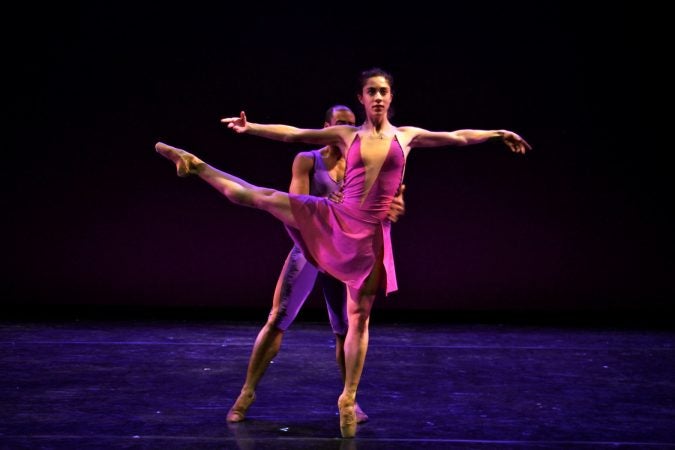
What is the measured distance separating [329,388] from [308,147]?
2.72 metres

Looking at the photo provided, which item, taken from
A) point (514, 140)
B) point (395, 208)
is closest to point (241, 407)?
point (395, 208)

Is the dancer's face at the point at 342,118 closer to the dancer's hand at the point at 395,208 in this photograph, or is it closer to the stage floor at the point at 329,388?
the dancer's hand at the point at 395,208

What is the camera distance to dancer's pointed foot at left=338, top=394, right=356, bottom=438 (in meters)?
3.00

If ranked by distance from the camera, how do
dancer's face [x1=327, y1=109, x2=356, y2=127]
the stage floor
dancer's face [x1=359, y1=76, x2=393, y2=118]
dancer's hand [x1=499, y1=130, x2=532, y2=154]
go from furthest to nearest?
dancer's face [x1=327, y1=109, x2=356, y2=127] → dancer's hand [x1=499, y1=130, x2=532, y2=154] → dancer's face [x1=359, y1=76, x2=393, y2=118] → the stage floor

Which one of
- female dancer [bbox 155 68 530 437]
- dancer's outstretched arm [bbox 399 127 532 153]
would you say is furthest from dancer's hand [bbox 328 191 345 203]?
dancer's outstretched arm [bbox 399 127 532 153]

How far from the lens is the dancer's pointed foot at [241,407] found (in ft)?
10.6

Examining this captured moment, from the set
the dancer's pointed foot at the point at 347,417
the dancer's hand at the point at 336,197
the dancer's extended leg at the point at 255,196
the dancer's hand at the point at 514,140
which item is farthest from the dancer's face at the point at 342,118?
the dancer's pointed foot at the point at 347,417

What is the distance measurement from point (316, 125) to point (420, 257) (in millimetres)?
1227

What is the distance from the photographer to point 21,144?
611 centimetres

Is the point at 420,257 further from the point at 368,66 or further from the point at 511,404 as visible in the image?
the point at 511,404

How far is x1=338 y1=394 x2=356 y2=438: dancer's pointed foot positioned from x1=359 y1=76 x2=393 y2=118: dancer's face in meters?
1.05

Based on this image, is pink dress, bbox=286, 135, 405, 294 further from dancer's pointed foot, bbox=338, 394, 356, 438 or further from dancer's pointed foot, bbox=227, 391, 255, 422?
dancer's pointed foot, bbox=227, 391, 255, 422

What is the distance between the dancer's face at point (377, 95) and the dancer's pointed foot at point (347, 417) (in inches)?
41.4

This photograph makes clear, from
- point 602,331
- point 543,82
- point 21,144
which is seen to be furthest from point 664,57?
point 21,144
